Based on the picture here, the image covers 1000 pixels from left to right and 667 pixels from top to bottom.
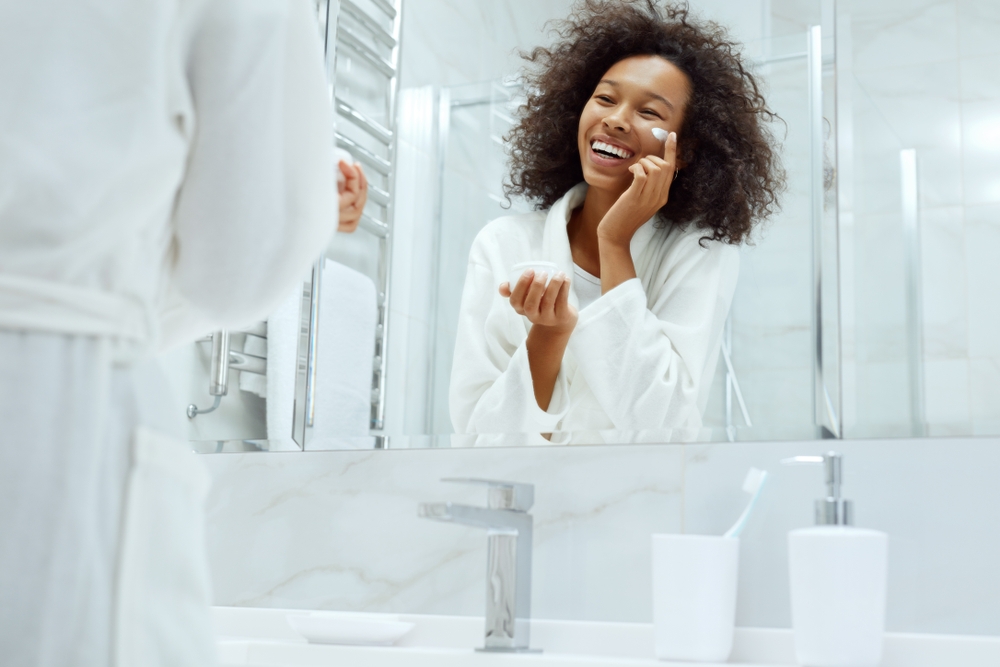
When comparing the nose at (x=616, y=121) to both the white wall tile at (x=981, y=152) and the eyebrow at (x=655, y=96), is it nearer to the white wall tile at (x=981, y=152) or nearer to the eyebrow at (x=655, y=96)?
the eyebrow at (x=655, y=96)

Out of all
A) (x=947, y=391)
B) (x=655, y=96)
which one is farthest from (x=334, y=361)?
(x=947, y=391)

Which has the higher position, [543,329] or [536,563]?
[543,329]

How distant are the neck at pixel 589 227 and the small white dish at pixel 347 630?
0.50m

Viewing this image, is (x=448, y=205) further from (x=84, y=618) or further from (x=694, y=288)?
(x=84, y=618)

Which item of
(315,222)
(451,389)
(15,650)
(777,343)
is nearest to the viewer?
(15,650)

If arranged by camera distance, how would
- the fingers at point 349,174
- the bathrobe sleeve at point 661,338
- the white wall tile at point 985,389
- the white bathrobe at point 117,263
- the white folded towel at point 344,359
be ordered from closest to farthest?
the white bathrobe at point 117,263, the fingers at point 349,174, the white wall tile at point 985,389, the bathrobe sleeve at point 661,338, the white folded towel at point 344,359

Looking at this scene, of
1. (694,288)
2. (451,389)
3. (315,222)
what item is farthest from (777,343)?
(315,222)

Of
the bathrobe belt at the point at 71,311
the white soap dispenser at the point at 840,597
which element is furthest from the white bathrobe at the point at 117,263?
the white soap dispenser at the point at 840,597

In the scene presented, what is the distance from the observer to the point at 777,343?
1175mm

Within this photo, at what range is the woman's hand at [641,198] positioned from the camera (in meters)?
1.25

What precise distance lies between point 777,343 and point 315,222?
69 cm

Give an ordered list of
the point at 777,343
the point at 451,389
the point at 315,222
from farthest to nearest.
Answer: the point at 451,389 → the point at 777,343 → the point at 315,222

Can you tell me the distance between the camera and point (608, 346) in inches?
48.7

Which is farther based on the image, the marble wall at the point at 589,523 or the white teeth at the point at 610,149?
the white teeth at the point at 610,149
